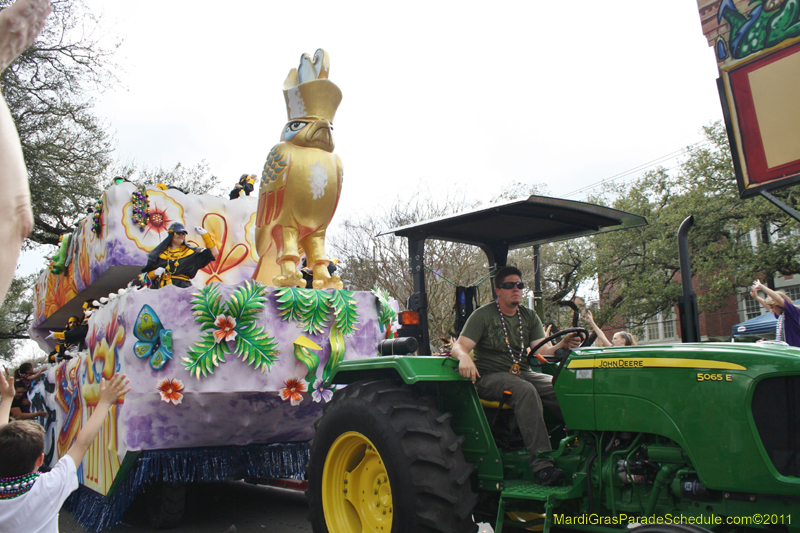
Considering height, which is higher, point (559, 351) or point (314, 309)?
point (314, 309)

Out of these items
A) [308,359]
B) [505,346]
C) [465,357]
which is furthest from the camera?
[308,359]

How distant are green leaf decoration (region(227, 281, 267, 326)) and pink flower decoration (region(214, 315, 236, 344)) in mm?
54

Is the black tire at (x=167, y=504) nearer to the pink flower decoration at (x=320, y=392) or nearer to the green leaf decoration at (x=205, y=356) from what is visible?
the green leaf decoration at (x=205, y=356)

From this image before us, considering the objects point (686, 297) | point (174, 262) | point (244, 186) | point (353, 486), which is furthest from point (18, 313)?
point (686, 297)

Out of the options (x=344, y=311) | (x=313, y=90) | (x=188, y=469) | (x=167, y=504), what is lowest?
(x=167, y=504)

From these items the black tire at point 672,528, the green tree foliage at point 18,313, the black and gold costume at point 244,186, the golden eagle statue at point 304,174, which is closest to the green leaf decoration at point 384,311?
the golden eagle statue at point 304,174

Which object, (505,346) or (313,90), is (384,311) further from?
(505,346)

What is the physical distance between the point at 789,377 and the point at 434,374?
1893 mm

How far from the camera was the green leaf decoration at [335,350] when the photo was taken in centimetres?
661

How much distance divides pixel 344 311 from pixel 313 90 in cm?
258

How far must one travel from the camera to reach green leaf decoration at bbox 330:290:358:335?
6.77 m

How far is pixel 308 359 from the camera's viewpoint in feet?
21.2

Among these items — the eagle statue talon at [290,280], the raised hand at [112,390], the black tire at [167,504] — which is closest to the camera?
the raised hand at [112,390]

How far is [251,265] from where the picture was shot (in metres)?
10.3
